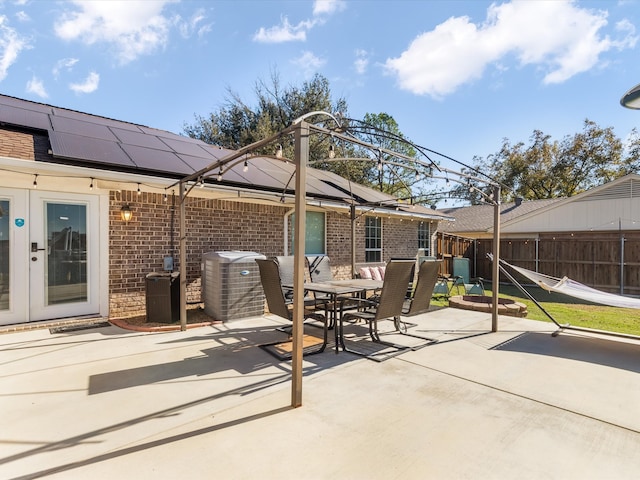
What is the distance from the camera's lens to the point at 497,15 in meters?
8.27

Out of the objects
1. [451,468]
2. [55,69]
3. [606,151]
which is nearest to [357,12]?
[451,468]

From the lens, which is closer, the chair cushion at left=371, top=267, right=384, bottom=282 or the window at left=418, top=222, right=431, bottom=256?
the chair cushion at left=371, top=267, right=384, bottom=282

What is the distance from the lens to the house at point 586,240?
36.7ft

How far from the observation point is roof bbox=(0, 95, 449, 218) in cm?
525

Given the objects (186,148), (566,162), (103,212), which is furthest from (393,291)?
(566,162)

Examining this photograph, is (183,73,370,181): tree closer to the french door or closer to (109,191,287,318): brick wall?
(109,191,287,318): brick wall

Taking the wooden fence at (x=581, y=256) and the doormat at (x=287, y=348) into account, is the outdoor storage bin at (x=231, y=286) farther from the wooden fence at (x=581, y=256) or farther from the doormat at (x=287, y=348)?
the wooden fence at (x=581, y=256)

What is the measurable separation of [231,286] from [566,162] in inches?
1174

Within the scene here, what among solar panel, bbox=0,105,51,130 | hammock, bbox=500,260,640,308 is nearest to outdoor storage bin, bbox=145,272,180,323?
solar panel, bbox=0,105,51,130

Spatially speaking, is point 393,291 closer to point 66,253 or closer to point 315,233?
point 315,233

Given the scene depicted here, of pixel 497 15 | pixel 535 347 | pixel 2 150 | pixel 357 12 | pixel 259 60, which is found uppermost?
pixel 259 60

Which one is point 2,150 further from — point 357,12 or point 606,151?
point 606,151

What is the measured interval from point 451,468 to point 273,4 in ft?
39.9

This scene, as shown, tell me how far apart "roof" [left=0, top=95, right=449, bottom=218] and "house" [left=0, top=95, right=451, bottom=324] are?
1.0 inches
